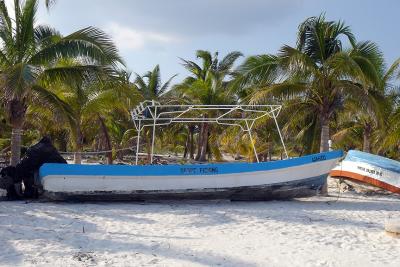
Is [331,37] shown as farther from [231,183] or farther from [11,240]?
[11,240]

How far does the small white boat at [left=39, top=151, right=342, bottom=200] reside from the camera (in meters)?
10.5

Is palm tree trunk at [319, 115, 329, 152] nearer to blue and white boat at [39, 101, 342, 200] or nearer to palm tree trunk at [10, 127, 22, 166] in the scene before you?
blue and white boat at [39, 101, 342, 200]

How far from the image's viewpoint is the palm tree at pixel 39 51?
10.6 metres

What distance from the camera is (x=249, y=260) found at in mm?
5891

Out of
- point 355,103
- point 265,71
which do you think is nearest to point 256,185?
point 265,71

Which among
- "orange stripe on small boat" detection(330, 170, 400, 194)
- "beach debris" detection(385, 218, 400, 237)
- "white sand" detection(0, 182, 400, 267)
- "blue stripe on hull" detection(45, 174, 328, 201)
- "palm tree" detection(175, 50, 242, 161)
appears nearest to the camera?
"white sand" detection(0, 182, 400, 267)

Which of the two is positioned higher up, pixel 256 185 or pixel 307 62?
pixel 307 62

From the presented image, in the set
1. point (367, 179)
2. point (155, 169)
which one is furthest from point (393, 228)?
point (367, 179)

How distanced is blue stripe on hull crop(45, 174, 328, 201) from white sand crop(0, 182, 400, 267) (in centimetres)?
23

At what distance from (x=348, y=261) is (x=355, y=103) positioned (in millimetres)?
8051

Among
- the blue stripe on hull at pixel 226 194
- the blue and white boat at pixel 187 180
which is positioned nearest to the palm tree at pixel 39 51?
the blue and white boat at pixel 187 180

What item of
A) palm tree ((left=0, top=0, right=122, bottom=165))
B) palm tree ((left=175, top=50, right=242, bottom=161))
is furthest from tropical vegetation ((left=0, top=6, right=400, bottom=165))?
palm tree ((left=175, top=50, right=242, bottom=161))

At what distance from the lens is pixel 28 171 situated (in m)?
11.0

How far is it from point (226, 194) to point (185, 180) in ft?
3.52
